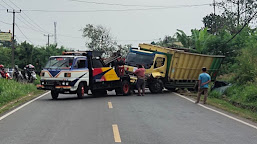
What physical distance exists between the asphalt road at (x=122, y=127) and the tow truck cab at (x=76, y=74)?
3.87 metres

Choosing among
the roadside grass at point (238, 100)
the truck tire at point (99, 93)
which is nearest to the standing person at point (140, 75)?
the truck tire at point (99, 93)

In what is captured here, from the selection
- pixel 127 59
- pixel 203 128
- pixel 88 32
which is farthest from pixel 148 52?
pixel 88 32

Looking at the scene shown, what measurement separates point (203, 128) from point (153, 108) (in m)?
4.38

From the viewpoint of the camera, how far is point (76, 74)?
57.5 feet

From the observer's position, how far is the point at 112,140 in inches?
314

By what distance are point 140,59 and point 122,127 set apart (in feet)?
40.4

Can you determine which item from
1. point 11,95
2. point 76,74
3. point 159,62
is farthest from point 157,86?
point 11,95

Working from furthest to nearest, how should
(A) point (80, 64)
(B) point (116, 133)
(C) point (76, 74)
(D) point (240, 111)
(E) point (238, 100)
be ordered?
(E) point (238, 100) → (A) point (80, 64) → (C) point (76, 74) → (D) point (240, 111) → (B) point (116, 133)

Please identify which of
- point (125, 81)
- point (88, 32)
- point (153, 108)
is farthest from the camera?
point (88, 32)

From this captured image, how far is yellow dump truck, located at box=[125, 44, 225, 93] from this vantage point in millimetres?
21414

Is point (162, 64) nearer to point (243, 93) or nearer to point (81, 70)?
point (243, 93)

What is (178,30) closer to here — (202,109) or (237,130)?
(202,109)

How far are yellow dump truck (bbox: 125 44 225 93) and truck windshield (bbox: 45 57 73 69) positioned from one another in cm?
487

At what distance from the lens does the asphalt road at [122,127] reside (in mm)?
8148
